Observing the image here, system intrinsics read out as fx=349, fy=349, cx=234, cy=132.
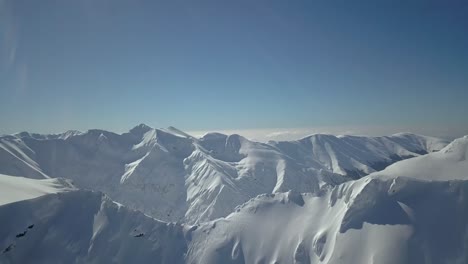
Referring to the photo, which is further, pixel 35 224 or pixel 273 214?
pixel 273 214

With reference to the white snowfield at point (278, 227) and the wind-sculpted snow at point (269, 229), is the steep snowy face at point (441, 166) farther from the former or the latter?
the wind-sculpted snow at point (269, 229)

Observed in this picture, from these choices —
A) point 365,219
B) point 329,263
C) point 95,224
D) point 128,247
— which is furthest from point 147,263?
point 365,219

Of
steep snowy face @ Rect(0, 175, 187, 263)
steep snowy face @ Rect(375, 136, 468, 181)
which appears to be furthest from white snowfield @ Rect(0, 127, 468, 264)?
steep snowy face @ Rect(375, 136, 468, 181)

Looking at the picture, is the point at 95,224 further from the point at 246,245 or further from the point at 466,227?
the point at 466,227

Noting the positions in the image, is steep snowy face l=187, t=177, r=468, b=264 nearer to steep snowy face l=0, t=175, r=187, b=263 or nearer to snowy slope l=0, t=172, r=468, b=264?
snowy slope l=0, t=172, r=468, b=264

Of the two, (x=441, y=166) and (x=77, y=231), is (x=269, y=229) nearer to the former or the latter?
(x=77, y=231)

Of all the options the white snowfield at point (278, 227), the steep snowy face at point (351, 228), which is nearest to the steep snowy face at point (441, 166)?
the white snowfield at point (278, 227)
